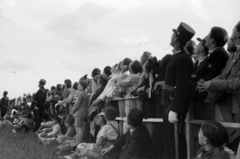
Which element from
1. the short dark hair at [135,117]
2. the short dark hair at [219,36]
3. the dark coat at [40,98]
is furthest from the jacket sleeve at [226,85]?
the dark coat at [40,98]

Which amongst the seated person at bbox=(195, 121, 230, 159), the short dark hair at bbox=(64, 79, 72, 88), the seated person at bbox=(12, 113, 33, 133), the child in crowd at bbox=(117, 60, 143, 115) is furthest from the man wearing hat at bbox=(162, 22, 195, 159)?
the seated person at bbox=(12, 113, 33, 133)

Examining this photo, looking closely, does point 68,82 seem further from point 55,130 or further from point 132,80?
point 132,80

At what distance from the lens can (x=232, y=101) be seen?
12.4ft

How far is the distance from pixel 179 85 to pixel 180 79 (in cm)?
8

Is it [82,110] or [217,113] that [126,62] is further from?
[217,113]

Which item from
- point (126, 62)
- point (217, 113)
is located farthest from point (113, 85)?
point (217, 113)

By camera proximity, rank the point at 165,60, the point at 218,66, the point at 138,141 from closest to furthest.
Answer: the point at 218,66 → the point at 138,141 → the point at 165,60

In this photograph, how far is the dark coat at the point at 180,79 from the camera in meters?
4.23

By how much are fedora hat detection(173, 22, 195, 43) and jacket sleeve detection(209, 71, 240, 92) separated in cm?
96

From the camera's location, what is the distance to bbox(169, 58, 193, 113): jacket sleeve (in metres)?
4.23

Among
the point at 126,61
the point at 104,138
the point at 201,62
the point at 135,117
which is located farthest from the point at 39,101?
the point at 201,62

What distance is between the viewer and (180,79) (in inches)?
170

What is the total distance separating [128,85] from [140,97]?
0.80 m

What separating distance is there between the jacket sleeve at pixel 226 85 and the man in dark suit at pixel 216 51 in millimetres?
425
